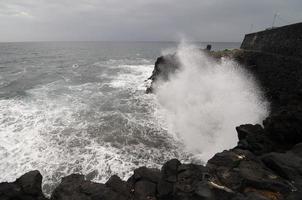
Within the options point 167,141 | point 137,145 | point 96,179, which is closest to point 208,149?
point 167,141

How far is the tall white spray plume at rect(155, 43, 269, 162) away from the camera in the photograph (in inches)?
544

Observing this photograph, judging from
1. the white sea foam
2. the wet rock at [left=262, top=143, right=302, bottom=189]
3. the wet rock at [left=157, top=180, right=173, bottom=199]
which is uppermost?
the wet rock at [left=262, top=143, right=302, bottom=189]

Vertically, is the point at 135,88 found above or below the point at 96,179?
above

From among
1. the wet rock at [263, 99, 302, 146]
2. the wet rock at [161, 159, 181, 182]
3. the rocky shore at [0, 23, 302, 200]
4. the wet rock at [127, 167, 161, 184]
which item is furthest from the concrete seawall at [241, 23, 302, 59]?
the wet rock at [127, 167, 161, 184]

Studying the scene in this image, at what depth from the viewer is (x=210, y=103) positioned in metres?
17.7

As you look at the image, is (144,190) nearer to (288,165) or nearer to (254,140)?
(288,165)

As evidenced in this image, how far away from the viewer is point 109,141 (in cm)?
1323

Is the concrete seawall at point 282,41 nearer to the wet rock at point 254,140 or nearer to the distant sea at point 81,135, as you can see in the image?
the wet rock at point 254,140

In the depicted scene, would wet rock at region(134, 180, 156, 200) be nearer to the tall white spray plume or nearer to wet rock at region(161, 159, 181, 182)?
wet rock at region(161, 159, 181, 182)

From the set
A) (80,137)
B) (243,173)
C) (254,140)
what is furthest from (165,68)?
(243,173)

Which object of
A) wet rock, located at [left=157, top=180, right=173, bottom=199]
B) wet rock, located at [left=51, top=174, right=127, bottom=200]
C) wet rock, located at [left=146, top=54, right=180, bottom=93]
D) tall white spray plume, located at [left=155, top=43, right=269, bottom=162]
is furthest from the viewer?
wet rock, located at [left=146, top=54, right=180, bottom=93]

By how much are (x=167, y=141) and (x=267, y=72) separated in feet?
35.4

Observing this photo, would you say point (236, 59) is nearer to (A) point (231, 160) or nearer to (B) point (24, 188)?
(A) point (231, 160)

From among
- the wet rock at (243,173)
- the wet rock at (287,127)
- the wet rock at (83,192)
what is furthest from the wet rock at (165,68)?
the wet rock at (83,192)
